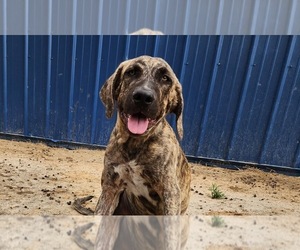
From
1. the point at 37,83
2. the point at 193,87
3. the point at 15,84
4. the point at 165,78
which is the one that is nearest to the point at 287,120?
Answer: the point at 193,87

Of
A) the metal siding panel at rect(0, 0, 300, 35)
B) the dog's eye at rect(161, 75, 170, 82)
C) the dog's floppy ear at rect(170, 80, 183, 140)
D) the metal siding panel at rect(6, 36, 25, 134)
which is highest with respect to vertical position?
the metal siding panel at rect(0, 0, 300, 35)

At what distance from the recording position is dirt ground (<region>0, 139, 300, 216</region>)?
11.7ft

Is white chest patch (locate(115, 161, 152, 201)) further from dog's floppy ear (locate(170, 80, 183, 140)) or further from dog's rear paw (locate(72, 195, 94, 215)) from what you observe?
dog's rear paw (locate(72, 195, 94, 215))

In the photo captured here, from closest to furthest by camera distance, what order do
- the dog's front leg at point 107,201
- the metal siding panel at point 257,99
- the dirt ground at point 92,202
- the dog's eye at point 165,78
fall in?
the dirt ground at point 92,202 < the dog's front leg at point 107,201 < the dog's eye at point 165,78 < the metal siding panel at point 257,99

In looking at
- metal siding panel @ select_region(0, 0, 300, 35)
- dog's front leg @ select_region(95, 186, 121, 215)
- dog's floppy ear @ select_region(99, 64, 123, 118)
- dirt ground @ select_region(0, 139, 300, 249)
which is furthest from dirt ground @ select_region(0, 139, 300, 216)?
metal siding panel @ select_region(0, 0, 300, 35)

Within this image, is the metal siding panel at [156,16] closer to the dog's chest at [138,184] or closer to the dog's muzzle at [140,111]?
the dog's muzzle at [140,111]

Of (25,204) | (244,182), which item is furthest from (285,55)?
(25,204)

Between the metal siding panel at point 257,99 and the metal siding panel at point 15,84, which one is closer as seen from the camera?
the metal siding panel at point 257,99

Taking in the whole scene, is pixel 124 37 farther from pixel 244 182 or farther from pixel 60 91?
pixel 244 182

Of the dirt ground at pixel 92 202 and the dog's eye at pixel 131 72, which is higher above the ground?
the dog's eye at pixel 131 72

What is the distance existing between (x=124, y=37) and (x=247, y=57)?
2012 millimetres

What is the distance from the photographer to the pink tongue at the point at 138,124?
1.92 m

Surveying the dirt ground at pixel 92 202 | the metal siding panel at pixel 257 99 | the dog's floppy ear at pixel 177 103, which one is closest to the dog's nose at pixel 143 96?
the dog's floppy ear at pixel 177 103

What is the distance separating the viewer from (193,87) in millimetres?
5336
